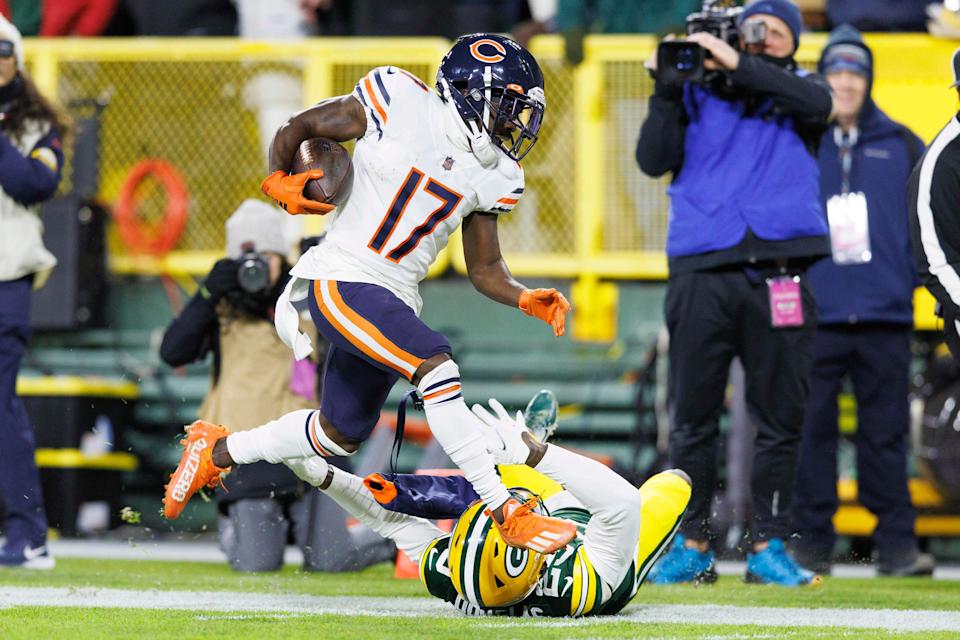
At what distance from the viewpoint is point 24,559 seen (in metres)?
6.54

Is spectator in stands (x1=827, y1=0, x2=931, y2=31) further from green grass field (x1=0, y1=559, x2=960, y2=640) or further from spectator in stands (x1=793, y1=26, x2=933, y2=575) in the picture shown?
green grass field (x1=0, y1=559, x2=960, y2=640)

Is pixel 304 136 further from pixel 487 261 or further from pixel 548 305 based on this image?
pixel 548 305

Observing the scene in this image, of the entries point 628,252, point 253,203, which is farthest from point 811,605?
point 628,252

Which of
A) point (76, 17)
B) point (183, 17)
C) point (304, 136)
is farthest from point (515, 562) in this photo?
point (76, 17)

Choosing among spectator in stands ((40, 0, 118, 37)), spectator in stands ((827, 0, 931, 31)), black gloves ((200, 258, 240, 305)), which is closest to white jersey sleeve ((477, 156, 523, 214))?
black gloves ((200, 258, 240, 305))

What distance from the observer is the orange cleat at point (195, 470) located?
5.37 meters

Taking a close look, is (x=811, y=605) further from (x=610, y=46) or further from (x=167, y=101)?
(x=167, y=101)

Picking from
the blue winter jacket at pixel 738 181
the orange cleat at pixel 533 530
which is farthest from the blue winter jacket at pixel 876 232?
the orange cleat at pixel 533 530

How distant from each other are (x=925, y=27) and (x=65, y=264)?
16.8 feet

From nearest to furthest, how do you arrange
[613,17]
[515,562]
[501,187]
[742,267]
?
[515,562], [501,187], [742,267], [613,17]

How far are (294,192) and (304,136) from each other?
0.66 ft

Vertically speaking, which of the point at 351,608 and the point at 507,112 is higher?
the point at 507,112

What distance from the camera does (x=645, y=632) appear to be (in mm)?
4270

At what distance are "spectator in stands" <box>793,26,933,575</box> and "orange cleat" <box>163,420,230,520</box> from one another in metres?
2.89
